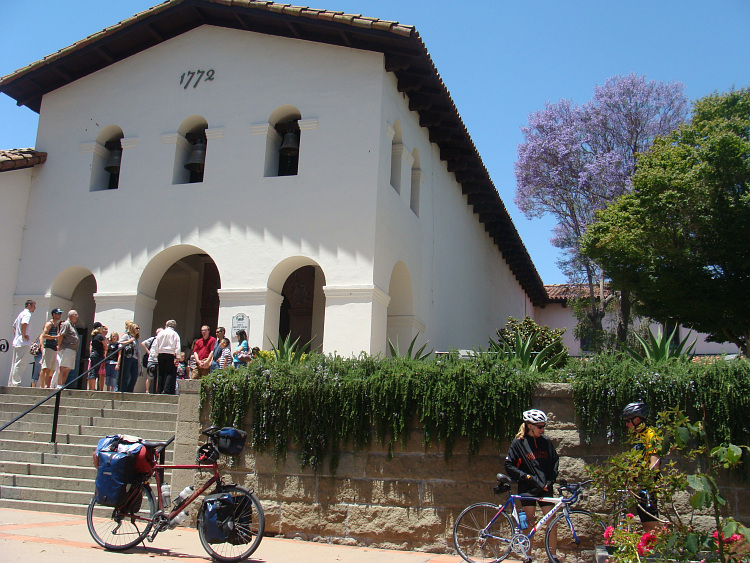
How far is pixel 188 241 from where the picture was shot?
15.2 meters

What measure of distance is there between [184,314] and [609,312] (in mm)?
16843

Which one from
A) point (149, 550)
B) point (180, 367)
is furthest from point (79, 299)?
point (149, 550)

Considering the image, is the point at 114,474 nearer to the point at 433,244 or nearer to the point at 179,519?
the point at 179,519

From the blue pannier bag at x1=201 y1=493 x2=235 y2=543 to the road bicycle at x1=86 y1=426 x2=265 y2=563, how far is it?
0.01 meters

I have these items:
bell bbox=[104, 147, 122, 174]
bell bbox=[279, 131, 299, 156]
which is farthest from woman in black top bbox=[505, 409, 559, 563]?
bell bbox=[104, 147, 122, 174]

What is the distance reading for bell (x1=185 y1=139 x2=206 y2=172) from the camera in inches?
622

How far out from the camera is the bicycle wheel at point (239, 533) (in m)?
6.69

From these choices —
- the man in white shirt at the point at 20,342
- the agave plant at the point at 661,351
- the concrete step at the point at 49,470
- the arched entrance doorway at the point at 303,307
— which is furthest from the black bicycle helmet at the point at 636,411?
the man in white shirt at the point at 20,342

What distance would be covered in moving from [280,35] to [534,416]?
11.4 meters

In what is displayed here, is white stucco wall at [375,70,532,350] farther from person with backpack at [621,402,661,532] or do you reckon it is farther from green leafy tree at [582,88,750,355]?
person with backpack at [621,402,661,532]

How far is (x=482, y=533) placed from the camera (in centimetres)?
691

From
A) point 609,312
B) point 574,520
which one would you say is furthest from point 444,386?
point 609,312

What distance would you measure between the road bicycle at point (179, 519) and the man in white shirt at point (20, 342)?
8.62 m

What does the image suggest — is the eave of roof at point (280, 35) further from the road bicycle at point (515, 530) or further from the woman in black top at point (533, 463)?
the road bicycle at point (515, 530)
